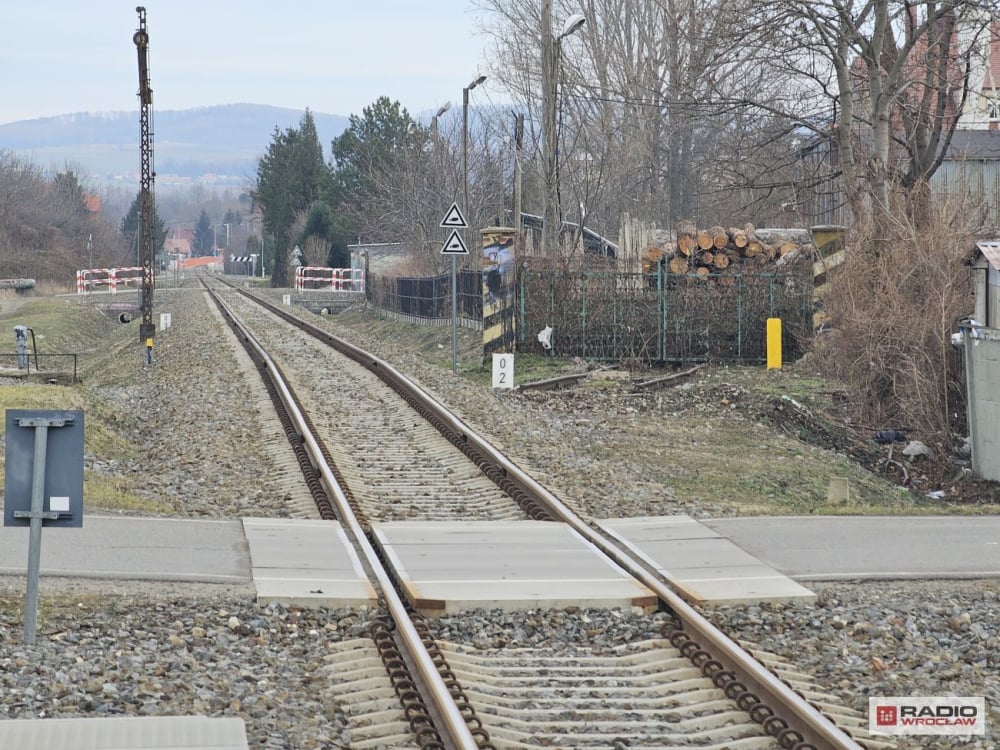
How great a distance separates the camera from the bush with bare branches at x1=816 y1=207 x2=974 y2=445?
17.6 metres

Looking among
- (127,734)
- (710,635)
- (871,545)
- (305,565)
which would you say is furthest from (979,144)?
(127,734)

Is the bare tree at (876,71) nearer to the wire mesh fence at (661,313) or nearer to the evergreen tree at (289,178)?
the wire mesh fence at (661,313)

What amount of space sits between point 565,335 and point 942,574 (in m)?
16.0

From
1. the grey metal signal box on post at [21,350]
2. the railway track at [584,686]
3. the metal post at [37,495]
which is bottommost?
the railway track at [584,686]

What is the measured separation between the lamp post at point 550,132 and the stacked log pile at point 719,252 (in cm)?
243

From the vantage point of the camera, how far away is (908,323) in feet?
60.4

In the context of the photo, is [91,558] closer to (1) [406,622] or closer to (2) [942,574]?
(1) [406,622]

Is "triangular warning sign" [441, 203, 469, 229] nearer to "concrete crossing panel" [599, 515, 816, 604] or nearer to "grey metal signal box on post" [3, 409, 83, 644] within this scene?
"concrete crossing panel" [599, 515, 816, 604]

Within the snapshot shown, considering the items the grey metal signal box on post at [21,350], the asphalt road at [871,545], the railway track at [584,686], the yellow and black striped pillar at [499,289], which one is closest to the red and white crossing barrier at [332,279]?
the grey metal signal box on post at [21,350]

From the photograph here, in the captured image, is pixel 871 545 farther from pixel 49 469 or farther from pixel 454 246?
pixel 454 246

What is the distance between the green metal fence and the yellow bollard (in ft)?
1.95

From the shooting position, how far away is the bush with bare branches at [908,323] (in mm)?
17578

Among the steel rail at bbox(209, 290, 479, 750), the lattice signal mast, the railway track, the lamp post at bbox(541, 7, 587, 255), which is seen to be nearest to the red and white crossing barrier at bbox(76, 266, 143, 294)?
the lattice signal mast

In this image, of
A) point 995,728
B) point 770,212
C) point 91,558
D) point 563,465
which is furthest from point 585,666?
point 770,212
